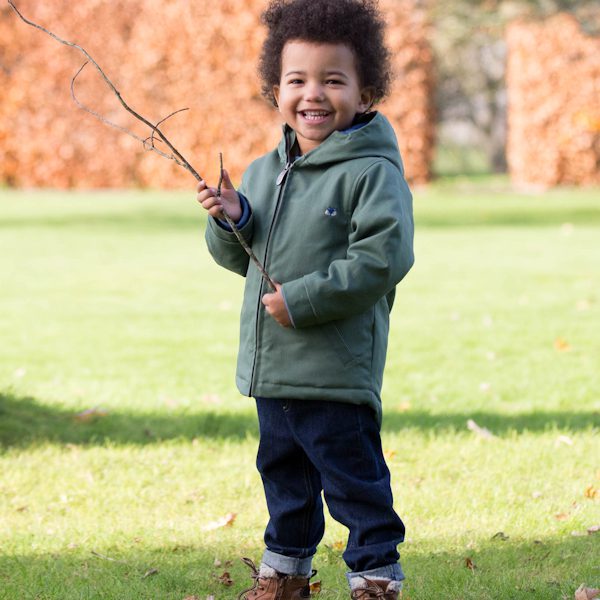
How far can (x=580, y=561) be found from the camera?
340 cm

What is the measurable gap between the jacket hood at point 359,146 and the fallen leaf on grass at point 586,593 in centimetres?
121

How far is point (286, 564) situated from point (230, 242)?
0.84 m

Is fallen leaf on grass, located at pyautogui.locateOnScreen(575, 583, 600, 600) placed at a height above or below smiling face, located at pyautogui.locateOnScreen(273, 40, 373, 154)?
below

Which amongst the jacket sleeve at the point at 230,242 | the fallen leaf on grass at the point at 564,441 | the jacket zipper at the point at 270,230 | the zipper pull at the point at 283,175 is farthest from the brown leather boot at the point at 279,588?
the fallen leaf on grass at the point at 564,441

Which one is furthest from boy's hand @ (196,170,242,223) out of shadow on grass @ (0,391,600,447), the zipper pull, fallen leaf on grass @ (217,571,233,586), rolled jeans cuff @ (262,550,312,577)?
shadow on grass @ (0,391,600,447)

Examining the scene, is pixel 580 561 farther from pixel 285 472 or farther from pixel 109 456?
pixel 109 456

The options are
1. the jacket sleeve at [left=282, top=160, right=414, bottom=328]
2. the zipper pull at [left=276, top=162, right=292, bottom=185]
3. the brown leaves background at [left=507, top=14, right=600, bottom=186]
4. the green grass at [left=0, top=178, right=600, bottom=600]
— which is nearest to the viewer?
the jacket sleeve at [left=282, top=160, right=414, bottom=328]

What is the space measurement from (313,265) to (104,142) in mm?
16902

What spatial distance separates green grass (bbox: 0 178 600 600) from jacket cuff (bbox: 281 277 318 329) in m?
0.87

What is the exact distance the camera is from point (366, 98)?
9.57ft

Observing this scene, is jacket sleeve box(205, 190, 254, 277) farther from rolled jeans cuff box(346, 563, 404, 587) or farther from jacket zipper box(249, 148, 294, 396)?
rolled jeans cuff box(346, 563, 404, 587)

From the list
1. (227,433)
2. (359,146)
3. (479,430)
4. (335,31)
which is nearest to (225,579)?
(359,146)

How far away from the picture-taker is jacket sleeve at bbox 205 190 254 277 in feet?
9.48

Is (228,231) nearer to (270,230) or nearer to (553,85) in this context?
(270,230)
